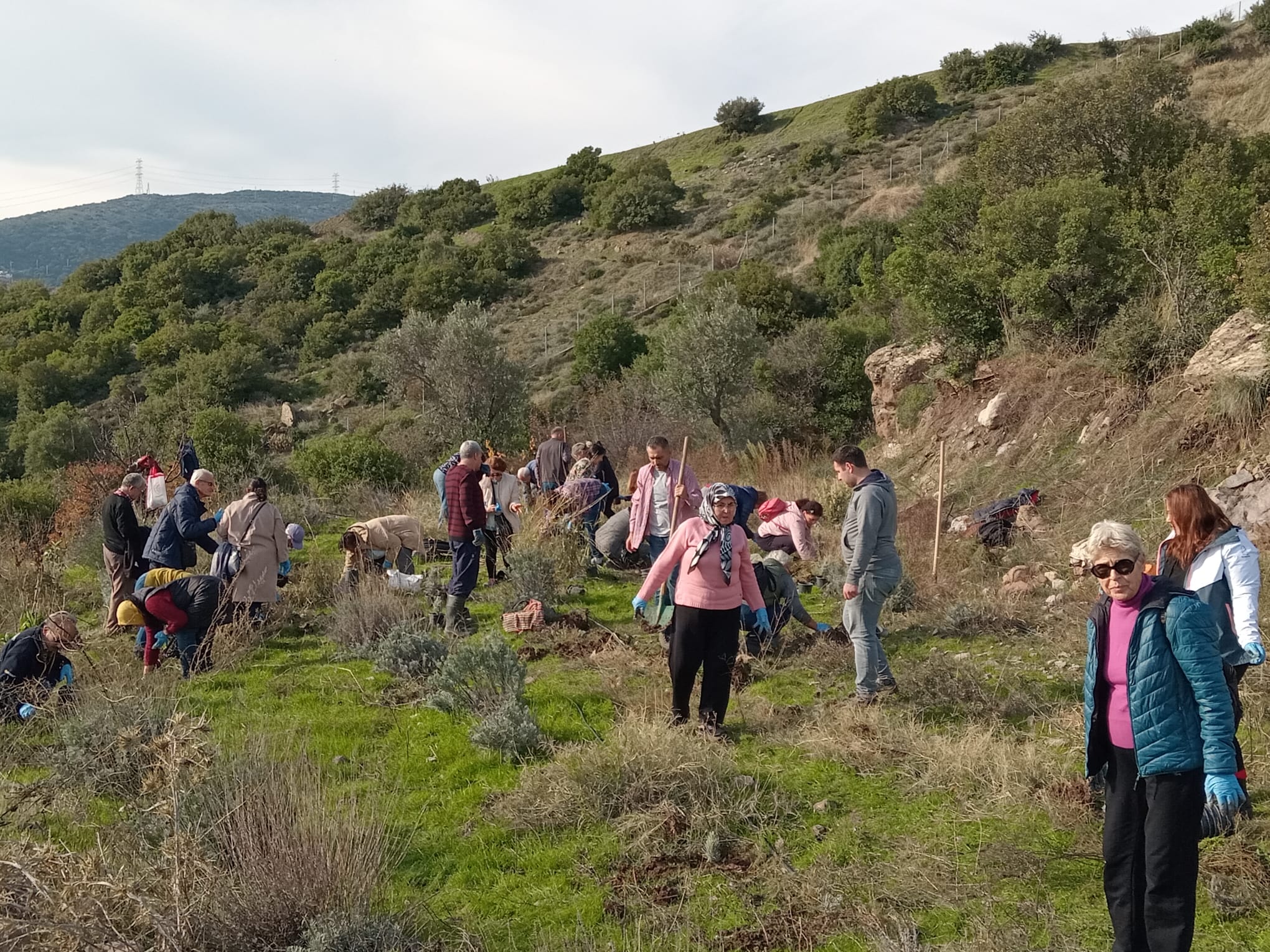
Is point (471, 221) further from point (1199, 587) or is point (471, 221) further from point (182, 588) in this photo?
point (1199, 587)

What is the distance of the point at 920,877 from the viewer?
3.92m

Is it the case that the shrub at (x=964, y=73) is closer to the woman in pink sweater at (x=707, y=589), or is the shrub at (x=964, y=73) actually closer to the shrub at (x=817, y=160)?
the shrub at (x=817, y=160)

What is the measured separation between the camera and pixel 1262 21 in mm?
33906

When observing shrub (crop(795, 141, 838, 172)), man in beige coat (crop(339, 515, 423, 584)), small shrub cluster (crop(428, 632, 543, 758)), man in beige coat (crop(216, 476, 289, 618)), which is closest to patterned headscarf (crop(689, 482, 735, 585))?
small shrub cluster (crop(428, 632, 543, 758))

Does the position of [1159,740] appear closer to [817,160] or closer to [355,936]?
[355,936]

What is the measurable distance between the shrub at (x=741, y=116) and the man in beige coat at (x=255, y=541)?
51997 millimetres

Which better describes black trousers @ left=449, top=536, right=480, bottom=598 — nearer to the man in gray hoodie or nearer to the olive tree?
the man in gray hoodie

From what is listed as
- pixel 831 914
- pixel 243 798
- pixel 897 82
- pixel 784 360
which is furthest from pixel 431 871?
pixel 897 82

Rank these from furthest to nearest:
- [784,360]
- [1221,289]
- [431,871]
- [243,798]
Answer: [784,360] → [1221,289] → [431,871] → [243,798]

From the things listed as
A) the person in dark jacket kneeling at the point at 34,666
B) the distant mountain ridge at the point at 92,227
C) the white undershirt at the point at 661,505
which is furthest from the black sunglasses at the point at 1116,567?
the distant mountain ridge at the point at 92,227

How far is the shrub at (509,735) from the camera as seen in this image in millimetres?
5559

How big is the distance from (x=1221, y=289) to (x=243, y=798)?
41.2ft

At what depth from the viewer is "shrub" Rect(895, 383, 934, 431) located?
15.8m

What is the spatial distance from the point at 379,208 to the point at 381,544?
49710mm
